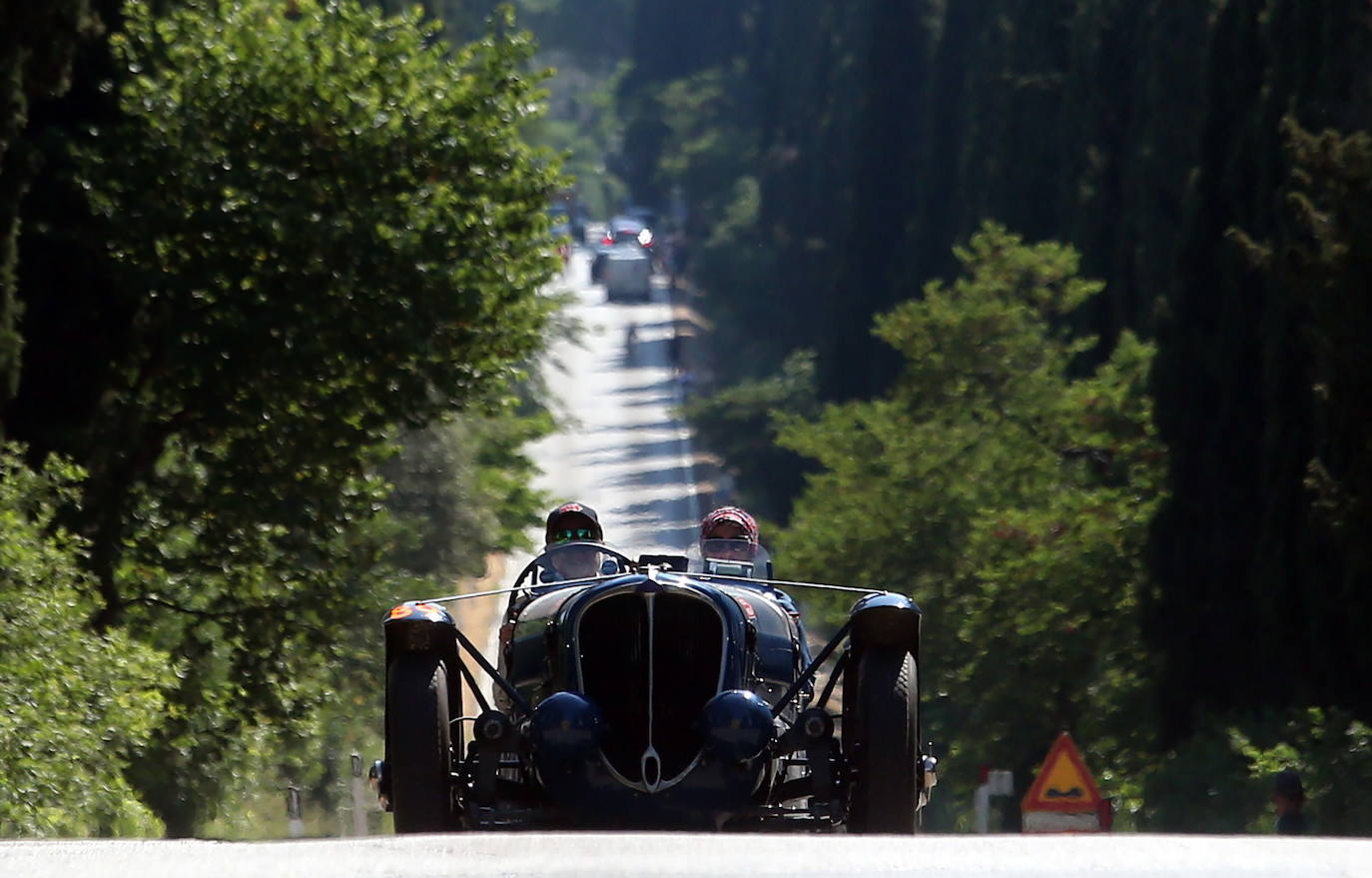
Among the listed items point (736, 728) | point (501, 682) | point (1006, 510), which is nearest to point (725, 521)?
point (501, 682)

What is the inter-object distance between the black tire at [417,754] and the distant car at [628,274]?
84.7 metres

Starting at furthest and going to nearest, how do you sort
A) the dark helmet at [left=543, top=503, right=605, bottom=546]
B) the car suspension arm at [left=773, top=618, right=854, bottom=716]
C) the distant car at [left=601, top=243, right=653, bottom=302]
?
the distant car at [left=601, top=243, right=653, bottom=302] → the dark helmet at [left=543, top=503, right=605, bottom=546] → the car suspension arm at [left=773, top=618, right=854, bottom=716]

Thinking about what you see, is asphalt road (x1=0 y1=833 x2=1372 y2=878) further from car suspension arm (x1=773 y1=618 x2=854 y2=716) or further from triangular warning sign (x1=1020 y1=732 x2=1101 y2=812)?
triangular warning sign (x1=1020 y1=732 x2=1101 y2=812)

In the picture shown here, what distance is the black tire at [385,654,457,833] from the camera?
9219mm

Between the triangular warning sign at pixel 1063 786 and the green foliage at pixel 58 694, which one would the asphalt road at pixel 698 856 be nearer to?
the green foliage at pixel 58 694

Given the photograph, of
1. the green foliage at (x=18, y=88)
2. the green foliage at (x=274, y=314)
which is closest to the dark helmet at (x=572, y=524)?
the green foliage at (x=18, y=88)

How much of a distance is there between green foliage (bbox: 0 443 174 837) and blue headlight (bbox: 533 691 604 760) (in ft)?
16.5

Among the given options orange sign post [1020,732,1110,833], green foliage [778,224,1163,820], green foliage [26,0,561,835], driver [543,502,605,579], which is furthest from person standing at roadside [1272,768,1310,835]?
green foliage [778,224,1163,820]

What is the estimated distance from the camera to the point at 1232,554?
87.4ft

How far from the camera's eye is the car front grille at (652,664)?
962 centimetres

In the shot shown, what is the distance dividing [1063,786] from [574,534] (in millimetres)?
5276

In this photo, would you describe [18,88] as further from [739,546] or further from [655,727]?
[655,727]

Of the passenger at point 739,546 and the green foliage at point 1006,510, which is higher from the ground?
the green foliage at point 1006,510

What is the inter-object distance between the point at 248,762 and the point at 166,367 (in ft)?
11.9
